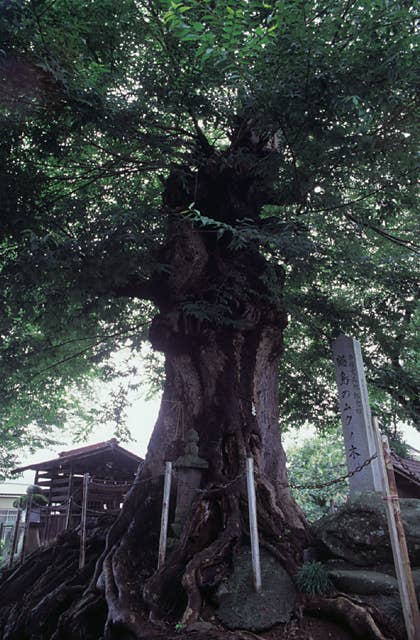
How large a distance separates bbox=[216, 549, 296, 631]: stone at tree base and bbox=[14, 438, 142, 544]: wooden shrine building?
31.3 ft

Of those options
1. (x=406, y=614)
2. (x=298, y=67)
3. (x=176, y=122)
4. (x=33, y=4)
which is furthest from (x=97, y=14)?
(x=406, y=614)

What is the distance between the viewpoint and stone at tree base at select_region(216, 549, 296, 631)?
4468 millimetres

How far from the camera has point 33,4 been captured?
16.3 ft

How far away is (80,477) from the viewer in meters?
14.6

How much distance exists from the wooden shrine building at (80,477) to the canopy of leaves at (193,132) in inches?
218

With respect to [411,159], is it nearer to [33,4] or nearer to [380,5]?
[380,5]

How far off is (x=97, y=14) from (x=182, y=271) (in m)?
3.84

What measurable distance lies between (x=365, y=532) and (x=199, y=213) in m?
4.25

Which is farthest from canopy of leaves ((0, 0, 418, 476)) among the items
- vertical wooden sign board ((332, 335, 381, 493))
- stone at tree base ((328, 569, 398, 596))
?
stone at tree base ((328, 569, 398, 596))

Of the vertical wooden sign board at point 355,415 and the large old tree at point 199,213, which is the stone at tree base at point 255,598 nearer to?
the large old tree at point 199,213

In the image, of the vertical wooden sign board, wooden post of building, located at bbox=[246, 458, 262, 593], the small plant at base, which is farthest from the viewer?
the vertical wooden sign board

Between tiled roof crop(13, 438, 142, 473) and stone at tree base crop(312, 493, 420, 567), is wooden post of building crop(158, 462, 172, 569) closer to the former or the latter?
stone at tree base crop(312, 493, 420, 567)

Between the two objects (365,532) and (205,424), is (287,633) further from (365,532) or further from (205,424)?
(205,424)

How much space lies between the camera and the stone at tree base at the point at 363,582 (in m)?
4.46
